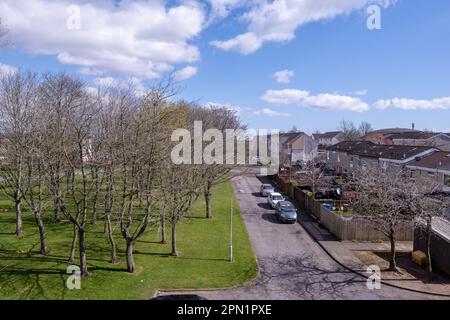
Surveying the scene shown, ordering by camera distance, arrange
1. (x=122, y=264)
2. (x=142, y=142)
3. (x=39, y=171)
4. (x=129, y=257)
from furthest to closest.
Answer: (x=39, y=171)
(x=122, y=264)
(x=129, y=257)
(x=142, y=142)

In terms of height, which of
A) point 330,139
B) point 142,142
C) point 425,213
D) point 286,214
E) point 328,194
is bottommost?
point 286,214

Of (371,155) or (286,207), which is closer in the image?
(286,207)

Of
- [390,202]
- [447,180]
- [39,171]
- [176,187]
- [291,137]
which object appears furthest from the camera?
[291,137]

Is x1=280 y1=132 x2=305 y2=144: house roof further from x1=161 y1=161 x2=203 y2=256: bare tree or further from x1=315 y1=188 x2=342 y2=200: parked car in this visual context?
x1=161 y1=161 x2=203 y2=256: bare tree

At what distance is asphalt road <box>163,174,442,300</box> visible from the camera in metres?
13.4

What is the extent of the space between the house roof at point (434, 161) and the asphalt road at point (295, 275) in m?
15.9

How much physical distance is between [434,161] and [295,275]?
23609 mm

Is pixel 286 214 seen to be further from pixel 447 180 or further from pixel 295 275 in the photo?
pixel 447 180

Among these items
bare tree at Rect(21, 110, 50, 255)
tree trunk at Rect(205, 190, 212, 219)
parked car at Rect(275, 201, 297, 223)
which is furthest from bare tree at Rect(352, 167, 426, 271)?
bare tree at Rect(21, 110, 50, 255)

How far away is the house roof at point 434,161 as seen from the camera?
100 feet

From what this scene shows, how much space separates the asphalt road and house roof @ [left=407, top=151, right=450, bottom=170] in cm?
1592

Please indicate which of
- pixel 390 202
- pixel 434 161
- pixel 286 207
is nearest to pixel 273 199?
pixel 286 207

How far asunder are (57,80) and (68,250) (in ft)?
66.1

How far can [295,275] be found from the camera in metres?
15.3
